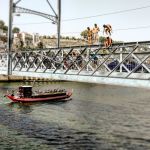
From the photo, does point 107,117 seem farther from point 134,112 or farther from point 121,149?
point 121,149

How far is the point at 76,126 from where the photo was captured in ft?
128

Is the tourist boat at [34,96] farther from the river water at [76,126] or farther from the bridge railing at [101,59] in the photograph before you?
the bridge railing at [101,59]

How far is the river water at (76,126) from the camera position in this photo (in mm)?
31392

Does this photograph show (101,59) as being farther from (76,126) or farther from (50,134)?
(76,126)

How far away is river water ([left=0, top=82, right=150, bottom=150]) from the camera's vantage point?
3139 centimetres

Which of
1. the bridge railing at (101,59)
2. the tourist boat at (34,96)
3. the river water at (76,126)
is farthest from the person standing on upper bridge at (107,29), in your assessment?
the tourist boat at (34,96)

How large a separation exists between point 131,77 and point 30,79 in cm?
8864

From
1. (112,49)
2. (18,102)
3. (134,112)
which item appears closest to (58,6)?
(112,49)

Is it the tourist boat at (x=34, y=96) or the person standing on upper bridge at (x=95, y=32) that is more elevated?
the person standing on upper bridge at (x=95, y=32)

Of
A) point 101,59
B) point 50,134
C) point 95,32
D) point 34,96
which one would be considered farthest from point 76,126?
point 34,96

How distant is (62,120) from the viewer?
42.4m

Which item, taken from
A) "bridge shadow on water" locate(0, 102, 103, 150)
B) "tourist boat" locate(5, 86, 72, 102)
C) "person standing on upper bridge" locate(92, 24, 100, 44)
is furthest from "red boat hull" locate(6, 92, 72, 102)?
"person standing on upper bridge" locate(92, 24, 100, 44)

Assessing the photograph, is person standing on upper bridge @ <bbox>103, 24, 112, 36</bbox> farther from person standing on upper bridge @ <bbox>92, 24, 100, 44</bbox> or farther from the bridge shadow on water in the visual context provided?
the bridge shadow on water

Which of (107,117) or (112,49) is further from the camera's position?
(107,117)
